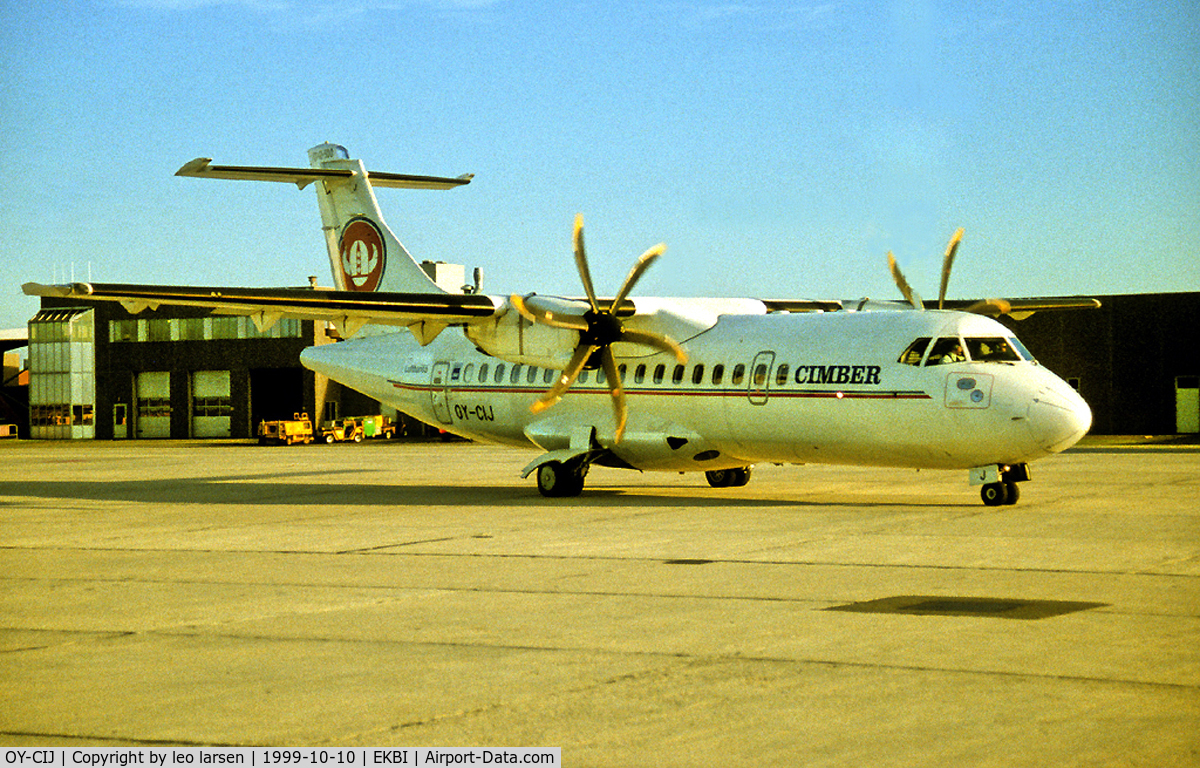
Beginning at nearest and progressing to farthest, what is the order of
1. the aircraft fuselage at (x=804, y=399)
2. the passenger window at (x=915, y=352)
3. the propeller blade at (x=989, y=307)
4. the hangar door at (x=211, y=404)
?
the aircraft fuselage at (x=804, y=399) < the passenger window at (x=915, y=352) < the propeller blade at (x=989, y=307) < the hangar door at (x=211, y=404)

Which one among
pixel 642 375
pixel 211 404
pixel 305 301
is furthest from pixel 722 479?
pixel 211 404

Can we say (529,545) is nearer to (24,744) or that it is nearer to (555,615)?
(555,615)

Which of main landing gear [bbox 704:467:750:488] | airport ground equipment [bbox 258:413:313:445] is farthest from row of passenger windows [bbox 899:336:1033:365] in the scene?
airport ground equipment [bbox 258:413:313:445]

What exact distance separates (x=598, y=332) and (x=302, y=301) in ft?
17.2

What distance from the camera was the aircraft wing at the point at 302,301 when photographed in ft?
69.6

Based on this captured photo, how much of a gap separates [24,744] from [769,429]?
50.3 feet

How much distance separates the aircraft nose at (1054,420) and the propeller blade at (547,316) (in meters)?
7.83

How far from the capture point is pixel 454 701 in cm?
704

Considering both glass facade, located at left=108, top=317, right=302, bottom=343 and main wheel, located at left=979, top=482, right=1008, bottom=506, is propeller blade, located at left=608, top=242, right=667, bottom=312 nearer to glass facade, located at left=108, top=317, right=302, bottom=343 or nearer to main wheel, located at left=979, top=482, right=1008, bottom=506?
main wheel, located at left=979, top=482, right=1008, bottom=506

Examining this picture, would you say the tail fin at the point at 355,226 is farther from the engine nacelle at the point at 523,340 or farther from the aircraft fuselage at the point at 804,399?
the engine nacelle at the point at 523,340

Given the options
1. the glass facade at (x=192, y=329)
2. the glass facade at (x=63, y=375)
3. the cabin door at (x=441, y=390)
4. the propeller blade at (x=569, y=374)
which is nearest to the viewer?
the propeller blade at (x=569, y=374)

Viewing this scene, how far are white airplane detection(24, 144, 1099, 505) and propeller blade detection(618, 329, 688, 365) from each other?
0.10 feet

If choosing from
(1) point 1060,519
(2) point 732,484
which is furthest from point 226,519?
(1) point 1060,519
